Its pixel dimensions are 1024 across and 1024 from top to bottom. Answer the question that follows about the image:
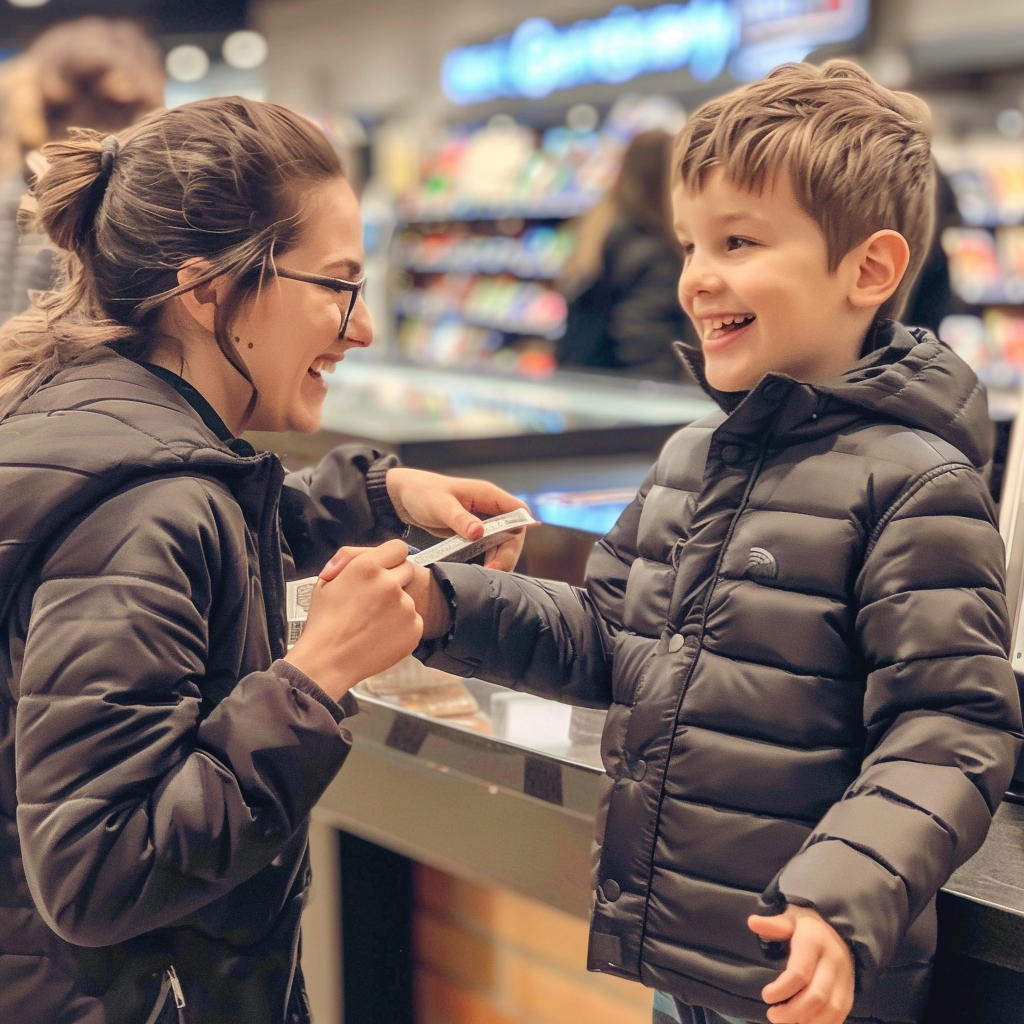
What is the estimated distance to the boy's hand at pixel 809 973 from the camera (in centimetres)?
91

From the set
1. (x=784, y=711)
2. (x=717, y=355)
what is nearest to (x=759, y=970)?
(x=784, y=711)

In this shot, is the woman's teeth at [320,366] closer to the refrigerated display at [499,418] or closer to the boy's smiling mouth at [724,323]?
the boy's smiling mouth at [724,323]

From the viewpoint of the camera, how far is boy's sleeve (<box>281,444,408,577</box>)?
1533 millimetres

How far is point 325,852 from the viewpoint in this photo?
1.87 meters

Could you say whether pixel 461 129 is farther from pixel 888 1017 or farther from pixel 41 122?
pixel 888 1017

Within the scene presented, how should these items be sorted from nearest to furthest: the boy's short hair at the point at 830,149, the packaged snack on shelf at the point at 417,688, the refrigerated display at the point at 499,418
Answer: the boy's short hair at the point at 830,149
the packaged snack on shelf at the point at 417,688
the refrigerated display at the point at 499,418

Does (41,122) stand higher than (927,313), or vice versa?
(41,122)

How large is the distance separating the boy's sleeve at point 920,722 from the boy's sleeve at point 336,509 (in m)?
0.69

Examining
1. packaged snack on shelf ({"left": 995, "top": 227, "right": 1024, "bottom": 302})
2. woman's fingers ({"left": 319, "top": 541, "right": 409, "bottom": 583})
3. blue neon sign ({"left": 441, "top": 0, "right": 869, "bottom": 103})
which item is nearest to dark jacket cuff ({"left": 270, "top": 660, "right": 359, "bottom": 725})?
woman's fingers ({"left": 319, "top": 541, "right": 409, "bottom": 583})

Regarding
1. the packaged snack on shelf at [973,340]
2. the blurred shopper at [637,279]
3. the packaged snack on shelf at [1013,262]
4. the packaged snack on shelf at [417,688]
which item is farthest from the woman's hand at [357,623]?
the packaged snack on shelf at [1013,262]

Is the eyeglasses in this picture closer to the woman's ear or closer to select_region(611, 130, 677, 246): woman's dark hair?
the woman's ear

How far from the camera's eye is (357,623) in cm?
111

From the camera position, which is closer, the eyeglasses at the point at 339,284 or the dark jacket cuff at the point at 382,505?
the eyeglasses at the point at 339,284

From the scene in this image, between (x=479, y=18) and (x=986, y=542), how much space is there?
1057 centimetres
